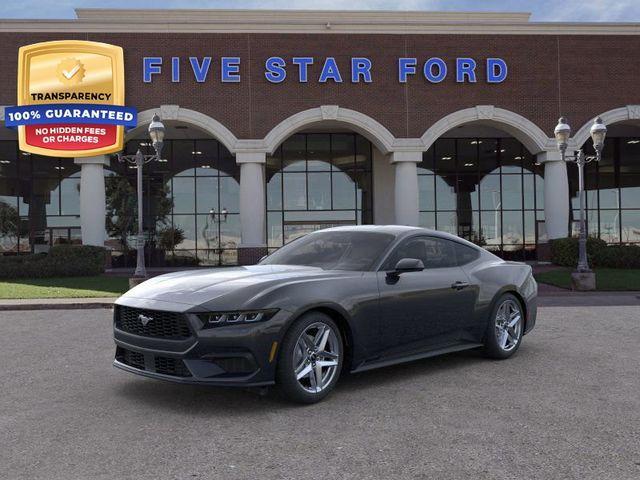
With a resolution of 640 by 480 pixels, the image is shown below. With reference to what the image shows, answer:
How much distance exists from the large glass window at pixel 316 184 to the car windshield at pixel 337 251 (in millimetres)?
23556

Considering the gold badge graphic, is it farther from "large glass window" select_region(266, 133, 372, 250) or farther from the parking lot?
the parking lot

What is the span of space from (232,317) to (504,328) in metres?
3.60

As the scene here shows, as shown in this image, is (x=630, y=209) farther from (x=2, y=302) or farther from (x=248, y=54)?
(x=2, y=302)

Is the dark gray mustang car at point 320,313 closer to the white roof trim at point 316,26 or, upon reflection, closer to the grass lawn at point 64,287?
the grass lawn at point 64,287

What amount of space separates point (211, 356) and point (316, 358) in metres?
0.93

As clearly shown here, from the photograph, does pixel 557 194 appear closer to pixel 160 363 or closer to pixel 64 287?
pixel 64 287

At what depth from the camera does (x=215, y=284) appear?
4938 mm

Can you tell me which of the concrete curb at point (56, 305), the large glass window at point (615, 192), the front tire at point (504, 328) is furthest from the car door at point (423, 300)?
the large glass window at point (615, 192)

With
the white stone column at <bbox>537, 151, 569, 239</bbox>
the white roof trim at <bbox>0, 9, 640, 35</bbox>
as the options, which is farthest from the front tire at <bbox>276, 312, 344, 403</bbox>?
the white stone column at <bbox>537, 151, 569, 239</bbox>

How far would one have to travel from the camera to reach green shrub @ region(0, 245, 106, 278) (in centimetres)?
2050

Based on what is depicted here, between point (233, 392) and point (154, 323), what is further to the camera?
point (233, 392)

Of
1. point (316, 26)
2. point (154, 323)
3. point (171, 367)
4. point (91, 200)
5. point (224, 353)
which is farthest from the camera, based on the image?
point (316, 26)

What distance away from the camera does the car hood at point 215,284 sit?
4742mm

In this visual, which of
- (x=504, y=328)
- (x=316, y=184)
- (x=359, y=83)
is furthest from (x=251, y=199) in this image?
(x=504, y=328)
